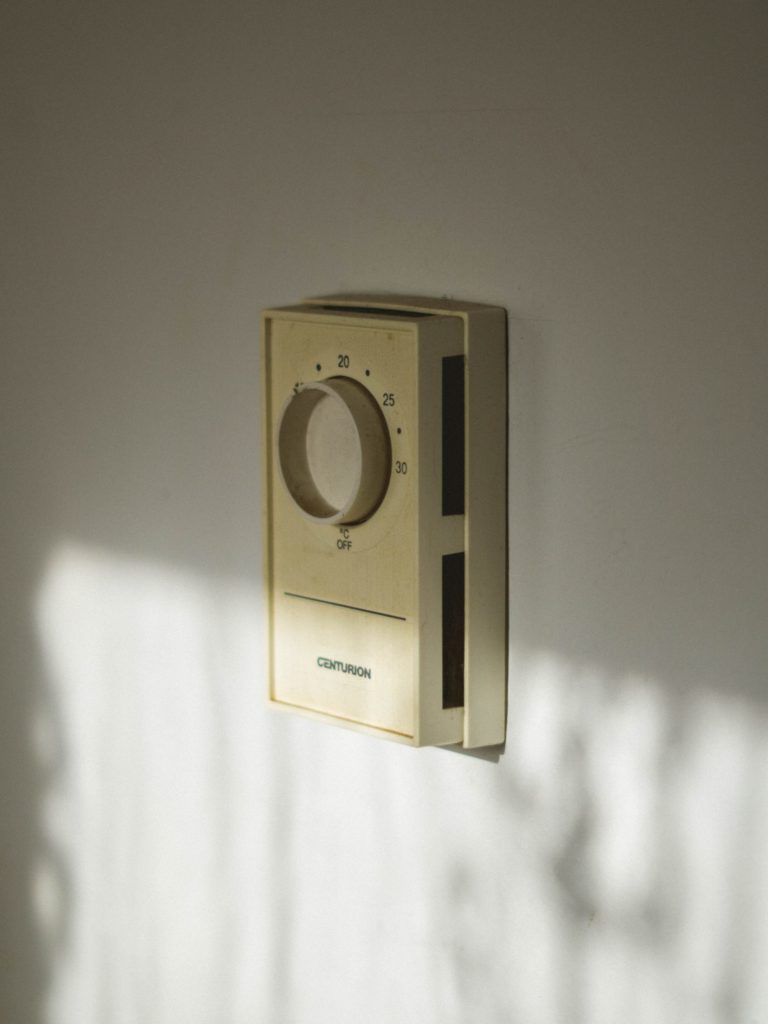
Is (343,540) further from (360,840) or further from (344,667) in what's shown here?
(360,840)

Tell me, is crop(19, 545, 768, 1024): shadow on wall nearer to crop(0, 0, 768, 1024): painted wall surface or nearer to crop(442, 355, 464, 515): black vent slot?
crop(0, 0, 768, 1024): painted wall surface

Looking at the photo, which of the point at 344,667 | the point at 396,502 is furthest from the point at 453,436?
the point at 344,667

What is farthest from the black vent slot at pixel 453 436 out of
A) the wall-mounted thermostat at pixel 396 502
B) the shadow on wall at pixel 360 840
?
the shadow on wall at pixel 360 840

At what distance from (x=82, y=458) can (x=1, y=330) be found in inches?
7.1

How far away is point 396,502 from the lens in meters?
1.09

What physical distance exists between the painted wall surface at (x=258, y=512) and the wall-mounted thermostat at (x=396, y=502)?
3cm

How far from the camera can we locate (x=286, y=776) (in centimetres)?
131

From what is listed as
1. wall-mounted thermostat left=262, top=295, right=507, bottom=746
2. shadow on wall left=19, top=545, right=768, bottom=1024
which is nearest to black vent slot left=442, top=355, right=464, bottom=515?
wall-mounted thermostat left=262, top=295, right=507, bottom=746

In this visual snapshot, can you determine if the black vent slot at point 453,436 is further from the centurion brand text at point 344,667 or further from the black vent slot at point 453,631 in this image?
the centurion brand text at point 344,667

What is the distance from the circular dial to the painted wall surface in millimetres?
101

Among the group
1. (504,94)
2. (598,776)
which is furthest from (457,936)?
(504,94)

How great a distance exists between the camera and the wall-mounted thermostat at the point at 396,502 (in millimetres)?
1066

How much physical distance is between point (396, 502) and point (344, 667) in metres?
0.15

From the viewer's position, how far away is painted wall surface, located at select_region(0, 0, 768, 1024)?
0.98 metres
